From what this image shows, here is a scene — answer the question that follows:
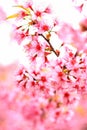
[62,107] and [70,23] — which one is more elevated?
[70,23]

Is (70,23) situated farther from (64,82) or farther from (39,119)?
(64,82)

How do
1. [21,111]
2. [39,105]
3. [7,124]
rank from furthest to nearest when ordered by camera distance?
[7,124]
[21,111]
[39,105]

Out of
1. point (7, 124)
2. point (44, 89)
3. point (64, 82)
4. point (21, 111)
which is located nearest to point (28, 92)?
point (44, 89)

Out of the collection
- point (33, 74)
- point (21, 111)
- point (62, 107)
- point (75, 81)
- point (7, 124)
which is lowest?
point (75, 81)

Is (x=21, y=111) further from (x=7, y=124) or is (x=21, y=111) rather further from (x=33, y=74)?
(x=33, y=74)

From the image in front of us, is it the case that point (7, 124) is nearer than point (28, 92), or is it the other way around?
point (28, 92)

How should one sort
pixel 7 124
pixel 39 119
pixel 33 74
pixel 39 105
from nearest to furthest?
1. pixel 33 74
2. pixel 39 105
3. pixel 39 119
4. pixel 7 124

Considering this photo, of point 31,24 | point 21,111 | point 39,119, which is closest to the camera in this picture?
point 31,24

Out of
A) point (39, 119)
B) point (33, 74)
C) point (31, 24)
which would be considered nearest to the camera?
point (31, 24)

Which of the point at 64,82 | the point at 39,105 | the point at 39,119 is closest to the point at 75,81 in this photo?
the point at 64,82
